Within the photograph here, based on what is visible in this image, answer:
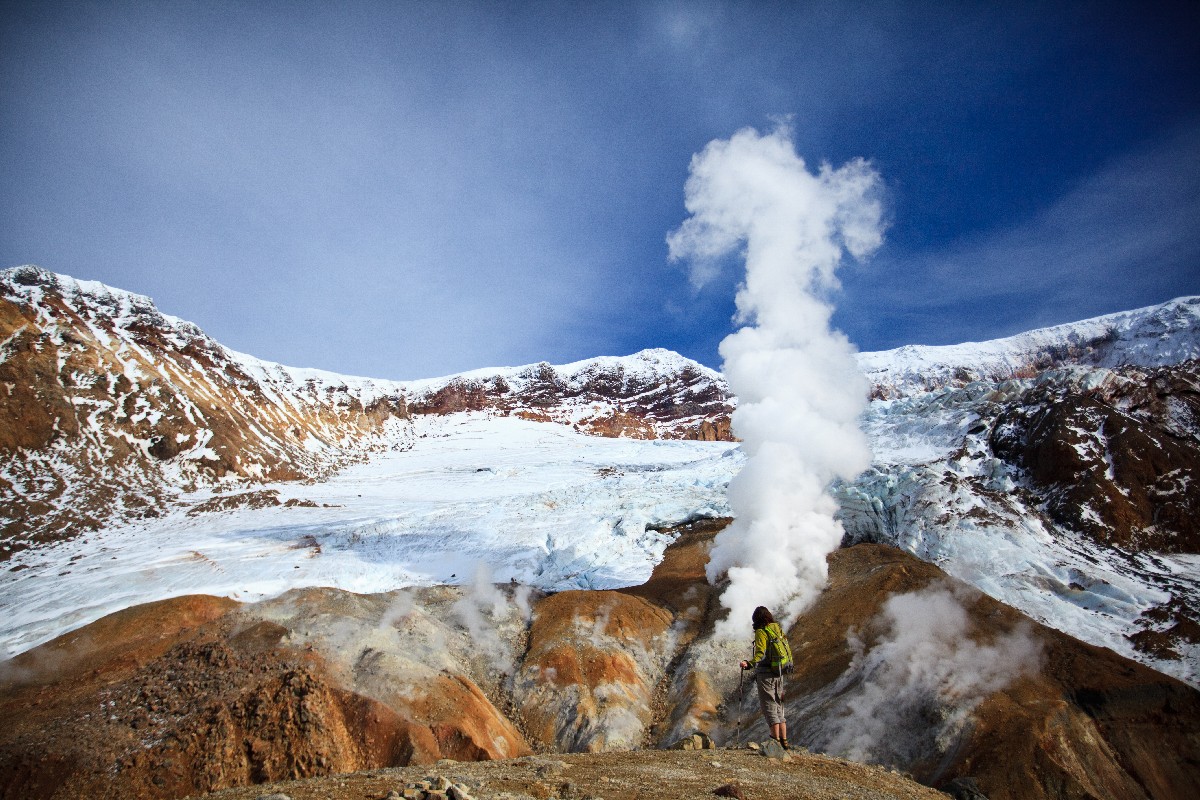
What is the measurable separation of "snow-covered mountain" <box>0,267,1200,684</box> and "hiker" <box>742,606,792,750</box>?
57.1 ft

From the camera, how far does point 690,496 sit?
40.1 meters

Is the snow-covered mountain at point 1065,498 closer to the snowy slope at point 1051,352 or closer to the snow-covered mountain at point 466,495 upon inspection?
the snow-covered mountain at point 466,495

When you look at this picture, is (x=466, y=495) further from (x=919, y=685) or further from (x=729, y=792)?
(x=729, y=792)

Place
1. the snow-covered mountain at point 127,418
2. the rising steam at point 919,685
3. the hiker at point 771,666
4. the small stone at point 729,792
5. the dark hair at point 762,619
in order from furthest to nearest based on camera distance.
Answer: the snow-covered mountain at point 127,418 → the rising steam at point 919,685 → the dark hair at point 762,619 → the hiker at point 771,666 → the small stone at point 729,792

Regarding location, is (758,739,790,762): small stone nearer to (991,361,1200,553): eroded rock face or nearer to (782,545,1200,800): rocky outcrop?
(782,545,1200,800): rocky outcrop

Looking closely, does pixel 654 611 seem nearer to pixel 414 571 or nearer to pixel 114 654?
pixel 414 571

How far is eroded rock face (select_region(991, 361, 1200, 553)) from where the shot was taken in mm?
28875

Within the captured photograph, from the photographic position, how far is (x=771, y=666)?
9758mm

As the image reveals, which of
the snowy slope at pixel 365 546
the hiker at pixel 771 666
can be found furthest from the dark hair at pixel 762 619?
the snowy slope at pixel 365 546

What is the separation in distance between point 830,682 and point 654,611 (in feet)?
26.1

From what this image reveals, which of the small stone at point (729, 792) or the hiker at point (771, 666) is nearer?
the small stone at point (729, 792)

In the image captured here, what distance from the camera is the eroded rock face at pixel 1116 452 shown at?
2888 centimetres

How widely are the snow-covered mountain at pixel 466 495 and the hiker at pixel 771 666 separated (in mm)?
17401

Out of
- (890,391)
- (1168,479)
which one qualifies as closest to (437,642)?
(1168,479)
